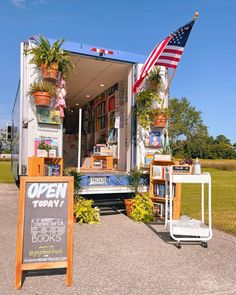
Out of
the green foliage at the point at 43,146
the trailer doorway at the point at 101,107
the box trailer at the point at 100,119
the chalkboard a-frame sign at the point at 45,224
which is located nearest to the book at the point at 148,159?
the box trailer at the point at 100,119

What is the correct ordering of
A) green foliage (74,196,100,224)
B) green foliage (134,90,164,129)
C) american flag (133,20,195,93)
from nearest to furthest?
green foliage (74,196,100,224), american flag (133,20,195,93), green foliage (134,90,164,129)

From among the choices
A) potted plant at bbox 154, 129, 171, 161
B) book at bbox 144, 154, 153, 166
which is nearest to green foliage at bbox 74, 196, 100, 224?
book at bbox 144, 154, 153, 166

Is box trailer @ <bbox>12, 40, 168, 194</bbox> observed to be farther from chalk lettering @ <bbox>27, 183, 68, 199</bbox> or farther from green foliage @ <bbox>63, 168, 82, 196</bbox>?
chalk lettering @ <bbox>27, 183, 68, 199</bbox>

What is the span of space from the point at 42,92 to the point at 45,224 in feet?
9.81

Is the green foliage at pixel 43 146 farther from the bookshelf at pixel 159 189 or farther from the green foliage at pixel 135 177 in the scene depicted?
the bookshelf at pixel 159 189

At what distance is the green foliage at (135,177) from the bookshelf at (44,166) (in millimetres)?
1477

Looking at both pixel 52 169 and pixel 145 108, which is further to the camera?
pixel 145 108

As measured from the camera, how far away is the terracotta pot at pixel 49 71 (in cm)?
559

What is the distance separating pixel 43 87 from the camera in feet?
18.1

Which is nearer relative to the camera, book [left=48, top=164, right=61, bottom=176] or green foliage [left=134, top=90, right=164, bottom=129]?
book [left=48, top=164, right=61, bottom=176]

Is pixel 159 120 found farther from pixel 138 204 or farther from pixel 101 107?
pixel 101 107

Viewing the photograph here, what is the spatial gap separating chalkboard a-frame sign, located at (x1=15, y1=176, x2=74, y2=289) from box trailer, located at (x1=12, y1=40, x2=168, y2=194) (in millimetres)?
2153

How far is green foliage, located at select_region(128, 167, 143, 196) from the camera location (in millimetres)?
6242

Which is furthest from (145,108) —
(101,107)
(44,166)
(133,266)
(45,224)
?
(101,107)
